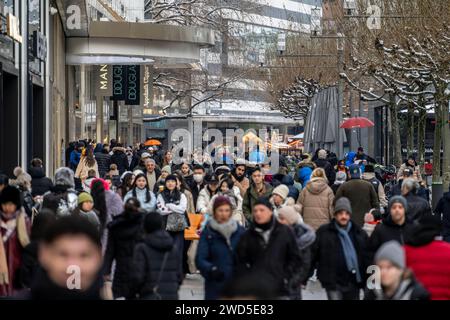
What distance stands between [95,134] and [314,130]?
1231 cm

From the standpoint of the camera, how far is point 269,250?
11.1m

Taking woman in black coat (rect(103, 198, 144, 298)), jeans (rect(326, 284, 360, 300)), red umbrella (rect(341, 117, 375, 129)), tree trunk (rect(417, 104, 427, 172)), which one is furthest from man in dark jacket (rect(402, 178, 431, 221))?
tree trunk (rect(417, 104, 427, 172))

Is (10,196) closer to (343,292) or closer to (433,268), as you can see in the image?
(343,292)

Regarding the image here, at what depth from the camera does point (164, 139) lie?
101 m

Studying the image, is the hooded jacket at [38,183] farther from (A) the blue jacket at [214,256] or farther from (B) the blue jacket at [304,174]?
(A) the blue jacket at [214,256]

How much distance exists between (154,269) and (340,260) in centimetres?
187

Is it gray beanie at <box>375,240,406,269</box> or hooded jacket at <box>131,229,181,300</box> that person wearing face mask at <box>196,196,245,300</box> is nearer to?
hooded jacket at <box>131,229,181,300</box>

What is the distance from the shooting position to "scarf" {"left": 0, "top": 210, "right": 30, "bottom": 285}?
12414 millimetres

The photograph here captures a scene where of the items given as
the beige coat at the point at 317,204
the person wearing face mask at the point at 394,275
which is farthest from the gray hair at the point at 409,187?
the person wearing face mask at the point at 394,275

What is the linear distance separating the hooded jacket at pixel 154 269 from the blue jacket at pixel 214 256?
269 mm

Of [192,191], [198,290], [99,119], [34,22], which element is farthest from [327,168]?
[99,119]
